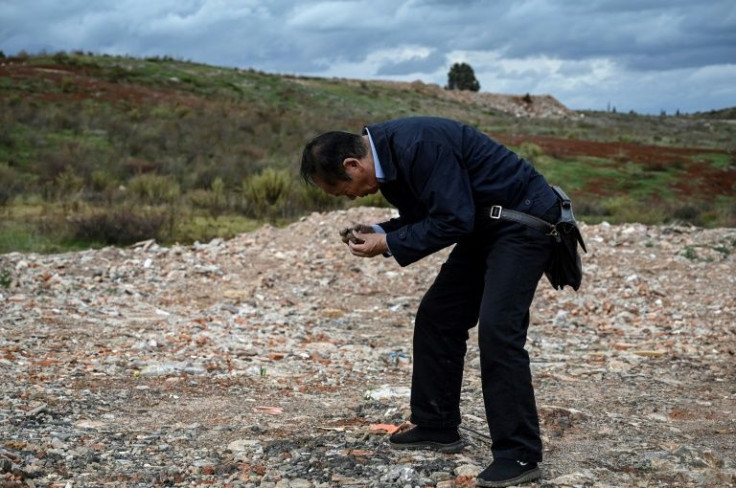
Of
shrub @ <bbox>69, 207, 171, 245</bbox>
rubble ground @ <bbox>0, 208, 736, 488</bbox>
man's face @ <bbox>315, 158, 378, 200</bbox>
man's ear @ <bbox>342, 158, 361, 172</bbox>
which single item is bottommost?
rubble ground @ <bbox>0, 208, 736, 488</bbox>

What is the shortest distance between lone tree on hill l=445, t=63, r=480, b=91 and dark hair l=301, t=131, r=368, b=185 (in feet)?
213

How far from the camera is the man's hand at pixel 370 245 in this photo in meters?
3.71

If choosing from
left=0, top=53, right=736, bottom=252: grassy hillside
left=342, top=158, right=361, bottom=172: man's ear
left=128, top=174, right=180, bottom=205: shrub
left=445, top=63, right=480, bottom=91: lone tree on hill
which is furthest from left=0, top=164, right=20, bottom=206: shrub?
left=445, top=63, right=480, bottom=91: lone tree on hill

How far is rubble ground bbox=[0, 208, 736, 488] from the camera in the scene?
13.7ft

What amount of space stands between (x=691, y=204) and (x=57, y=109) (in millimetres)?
17278

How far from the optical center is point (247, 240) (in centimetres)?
1195

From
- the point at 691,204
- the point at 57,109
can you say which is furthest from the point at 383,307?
the point at 57,109

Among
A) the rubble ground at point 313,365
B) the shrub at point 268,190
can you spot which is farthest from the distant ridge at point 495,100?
the rubble ground at point 313,365

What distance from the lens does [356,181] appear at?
12.0 feet

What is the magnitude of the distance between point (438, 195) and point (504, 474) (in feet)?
3.82

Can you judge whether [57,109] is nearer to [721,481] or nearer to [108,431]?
[108,431]

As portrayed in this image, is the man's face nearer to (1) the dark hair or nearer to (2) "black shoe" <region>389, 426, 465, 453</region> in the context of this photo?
(1) the dark hair

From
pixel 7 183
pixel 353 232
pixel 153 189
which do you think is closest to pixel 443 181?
pixel 353 232

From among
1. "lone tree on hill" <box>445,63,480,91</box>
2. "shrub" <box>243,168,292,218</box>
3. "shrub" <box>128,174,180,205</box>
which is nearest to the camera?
"shrub" <box>243,168,292,218</box>
